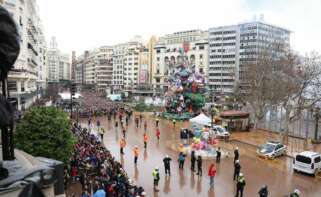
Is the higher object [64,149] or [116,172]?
[64,149]

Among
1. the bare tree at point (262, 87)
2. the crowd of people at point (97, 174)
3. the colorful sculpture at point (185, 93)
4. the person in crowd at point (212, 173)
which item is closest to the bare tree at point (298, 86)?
the bare tree at point (262, 87)

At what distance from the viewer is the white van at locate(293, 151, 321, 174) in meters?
20.2

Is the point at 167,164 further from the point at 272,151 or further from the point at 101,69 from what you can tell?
the point at 101,69

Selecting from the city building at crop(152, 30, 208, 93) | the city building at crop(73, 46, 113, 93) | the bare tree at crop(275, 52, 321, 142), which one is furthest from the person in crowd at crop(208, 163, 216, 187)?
the city building at crop(73, 46, 113, 93)

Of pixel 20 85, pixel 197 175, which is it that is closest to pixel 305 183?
pixel 197 175

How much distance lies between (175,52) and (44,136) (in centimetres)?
9039

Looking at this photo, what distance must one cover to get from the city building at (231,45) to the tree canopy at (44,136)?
81836mm

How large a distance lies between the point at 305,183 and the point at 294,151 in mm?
8630

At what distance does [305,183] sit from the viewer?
19.0 meters

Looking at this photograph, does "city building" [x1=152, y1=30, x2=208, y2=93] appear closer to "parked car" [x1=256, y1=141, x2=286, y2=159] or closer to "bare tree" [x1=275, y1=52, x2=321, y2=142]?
"bare tree" [x1=275, y1=52, x2=321, y2=142]

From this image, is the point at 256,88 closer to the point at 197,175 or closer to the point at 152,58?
the point at 197,175

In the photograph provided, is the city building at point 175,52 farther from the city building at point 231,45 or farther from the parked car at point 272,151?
the parked car at point 272,151

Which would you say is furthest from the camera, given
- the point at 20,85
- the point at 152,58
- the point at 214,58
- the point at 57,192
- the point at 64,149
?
Answer: the point at 152,58

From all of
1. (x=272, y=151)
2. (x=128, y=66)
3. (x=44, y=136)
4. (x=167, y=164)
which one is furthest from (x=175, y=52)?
(x=44, y=136)
